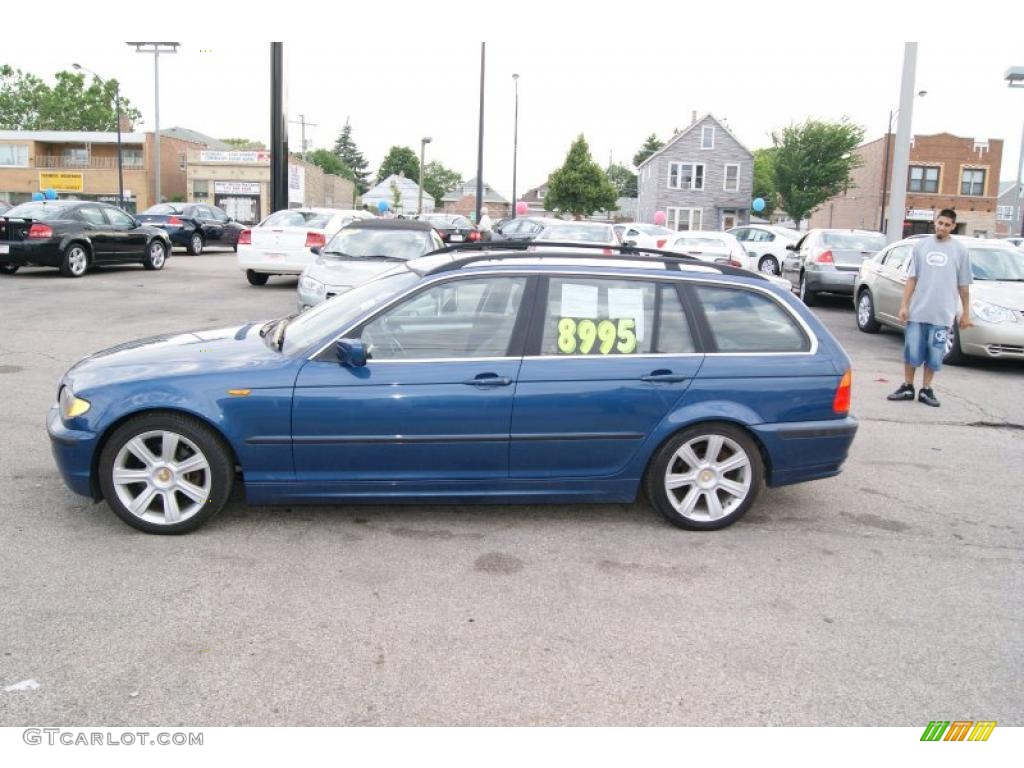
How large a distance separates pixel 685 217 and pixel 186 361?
184ft

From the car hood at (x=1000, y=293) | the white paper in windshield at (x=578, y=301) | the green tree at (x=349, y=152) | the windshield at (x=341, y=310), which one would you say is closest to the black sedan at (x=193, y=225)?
the car hood at (x=1000, y=293)

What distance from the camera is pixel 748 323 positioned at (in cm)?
507

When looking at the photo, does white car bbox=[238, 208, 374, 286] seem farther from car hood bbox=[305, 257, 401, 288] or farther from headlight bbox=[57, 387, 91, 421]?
headlight bbox=[57, 387, 91, 421]

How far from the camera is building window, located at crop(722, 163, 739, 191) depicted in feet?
190

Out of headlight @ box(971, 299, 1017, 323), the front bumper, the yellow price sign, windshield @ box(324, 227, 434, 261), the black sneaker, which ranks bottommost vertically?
the black sneaker

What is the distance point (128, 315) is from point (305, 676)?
1052cm

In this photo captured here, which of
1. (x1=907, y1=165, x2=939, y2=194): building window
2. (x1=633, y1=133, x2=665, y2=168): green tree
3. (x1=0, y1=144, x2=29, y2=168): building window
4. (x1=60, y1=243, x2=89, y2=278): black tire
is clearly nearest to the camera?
(x1=60, y1=243, x2=89, y2=278): black tire

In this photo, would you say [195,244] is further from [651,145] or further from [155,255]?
[651,145]

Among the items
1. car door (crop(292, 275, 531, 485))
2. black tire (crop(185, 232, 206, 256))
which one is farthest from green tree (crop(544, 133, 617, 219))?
car door (crop(292, 275, 531, 485))

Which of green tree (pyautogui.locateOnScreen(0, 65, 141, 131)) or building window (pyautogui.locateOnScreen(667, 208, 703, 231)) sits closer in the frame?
building window (pyautogui.locateOnScreen(667, 208, 703, 231))

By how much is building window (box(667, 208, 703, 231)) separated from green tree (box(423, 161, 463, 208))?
223 ft

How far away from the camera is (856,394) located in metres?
8.91

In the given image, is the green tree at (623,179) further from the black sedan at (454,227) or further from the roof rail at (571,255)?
the roof rail at (571,255)

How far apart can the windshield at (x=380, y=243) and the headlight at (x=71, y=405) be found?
293 inches
